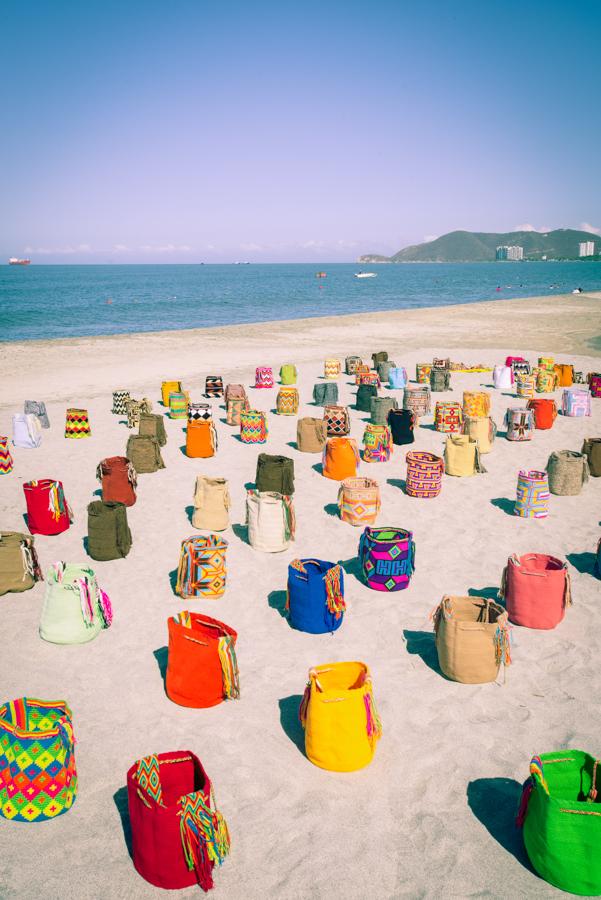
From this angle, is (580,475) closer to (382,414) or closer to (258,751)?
(382,414)

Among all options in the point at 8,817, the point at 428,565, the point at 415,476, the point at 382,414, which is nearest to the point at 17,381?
the point at 382,414

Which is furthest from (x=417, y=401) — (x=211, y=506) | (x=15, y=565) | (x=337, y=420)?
(x=15, y=565)

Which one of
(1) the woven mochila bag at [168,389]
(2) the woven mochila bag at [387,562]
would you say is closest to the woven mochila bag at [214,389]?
(1) the woven mochila bag at [168,389]

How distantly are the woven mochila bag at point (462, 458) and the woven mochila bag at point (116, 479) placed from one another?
632 centimetres

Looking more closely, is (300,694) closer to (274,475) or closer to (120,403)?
(274,475)

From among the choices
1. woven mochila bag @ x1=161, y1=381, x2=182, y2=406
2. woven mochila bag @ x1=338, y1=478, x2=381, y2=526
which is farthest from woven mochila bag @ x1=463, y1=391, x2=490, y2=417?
woven mochila bag @ x1=161, y1=381, x2=182, y2=406

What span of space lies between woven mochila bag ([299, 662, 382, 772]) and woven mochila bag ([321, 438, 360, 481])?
7.32m

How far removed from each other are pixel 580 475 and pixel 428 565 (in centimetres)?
460

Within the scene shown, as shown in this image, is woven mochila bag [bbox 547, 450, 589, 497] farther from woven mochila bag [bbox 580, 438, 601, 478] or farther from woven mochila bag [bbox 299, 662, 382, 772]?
woven mochila bag [bbox 299, 662, 382, 772]

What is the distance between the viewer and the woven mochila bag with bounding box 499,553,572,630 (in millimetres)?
7488

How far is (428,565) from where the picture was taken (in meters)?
9.21

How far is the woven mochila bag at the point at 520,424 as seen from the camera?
1547 centimetres

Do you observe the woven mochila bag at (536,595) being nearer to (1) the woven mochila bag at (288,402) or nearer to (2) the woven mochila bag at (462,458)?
(2) the woven mochila bag at (462,458)

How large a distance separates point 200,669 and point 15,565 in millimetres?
3557
